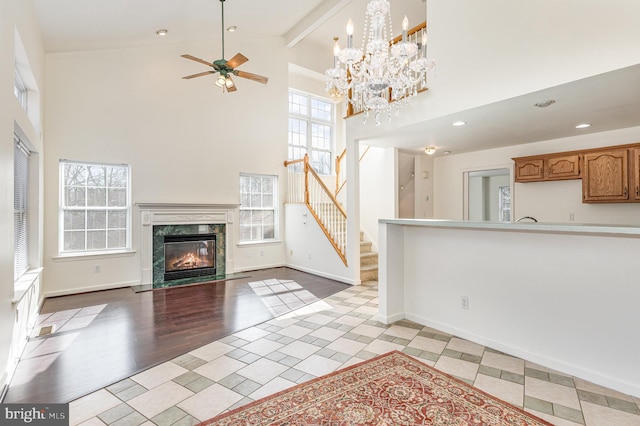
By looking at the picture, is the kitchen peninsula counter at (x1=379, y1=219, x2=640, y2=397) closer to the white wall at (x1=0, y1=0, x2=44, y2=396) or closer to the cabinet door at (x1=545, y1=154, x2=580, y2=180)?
the cabinet door at (x1=545, y1=154, x2=580, y2=180)

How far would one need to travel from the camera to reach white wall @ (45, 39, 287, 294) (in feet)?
16.5

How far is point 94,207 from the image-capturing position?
5.42 m

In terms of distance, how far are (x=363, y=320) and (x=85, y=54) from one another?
5971mm

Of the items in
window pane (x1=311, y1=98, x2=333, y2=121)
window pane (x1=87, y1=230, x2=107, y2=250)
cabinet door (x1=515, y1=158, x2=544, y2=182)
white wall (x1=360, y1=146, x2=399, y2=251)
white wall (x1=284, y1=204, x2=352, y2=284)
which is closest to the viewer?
window pane (x1=87, y1=230, x2=107, y2=250)

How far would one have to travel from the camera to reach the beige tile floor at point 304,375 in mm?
2131

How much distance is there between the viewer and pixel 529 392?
2359mm

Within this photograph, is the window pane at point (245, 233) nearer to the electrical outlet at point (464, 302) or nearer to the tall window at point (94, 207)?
the tall window at point (94, 207)

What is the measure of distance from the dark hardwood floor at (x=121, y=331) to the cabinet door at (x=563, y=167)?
396 cm

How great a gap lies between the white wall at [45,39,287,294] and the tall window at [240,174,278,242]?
0.22 m

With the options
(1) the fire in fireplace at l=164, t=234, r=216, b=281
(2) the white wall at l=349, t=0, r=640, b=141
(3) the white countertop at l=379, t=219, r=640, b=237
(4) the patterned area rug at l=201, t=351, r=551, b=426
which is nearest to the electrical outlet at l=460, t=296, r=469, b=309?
(3) the white countertop at l=379, t=219, r=640, b=237

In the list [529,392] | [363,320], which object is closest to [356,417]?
[529,392]

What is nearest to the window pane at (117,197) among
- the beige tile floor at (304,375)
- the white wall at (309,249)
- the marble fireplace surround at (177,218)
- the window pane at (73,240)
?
the marble fireplace surround at (177,218)

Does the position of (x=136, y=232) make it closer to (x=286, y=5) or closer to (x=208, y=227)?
(x=208, y=227)

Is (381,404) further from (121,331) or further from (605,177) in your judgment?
(605,177)
